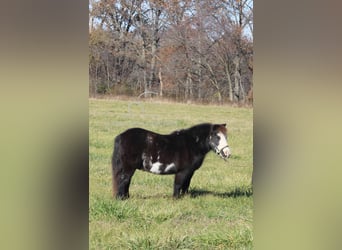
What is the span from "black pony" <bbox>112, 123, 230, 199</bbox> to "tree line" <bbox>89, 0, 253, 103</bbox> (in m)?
0.26

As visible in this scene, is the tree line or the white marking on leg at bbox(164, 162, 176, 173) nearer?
the tree line

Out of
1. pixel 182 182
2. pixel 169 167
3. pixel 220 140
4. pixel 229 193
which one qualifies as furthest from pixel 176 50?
pixel 229 193

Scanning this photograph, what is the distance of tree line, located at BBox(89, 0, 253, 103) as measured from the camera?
9.11 ft

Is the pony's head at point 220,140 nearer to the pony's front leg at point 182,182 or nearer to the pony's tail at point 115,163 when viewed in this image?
the pony's front leg at point 182,182

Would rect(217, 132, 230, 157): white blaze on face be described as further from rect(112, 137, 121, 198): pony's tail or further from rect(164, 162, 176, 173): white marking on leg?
rect(112, 137, 121, 198): pony's tail

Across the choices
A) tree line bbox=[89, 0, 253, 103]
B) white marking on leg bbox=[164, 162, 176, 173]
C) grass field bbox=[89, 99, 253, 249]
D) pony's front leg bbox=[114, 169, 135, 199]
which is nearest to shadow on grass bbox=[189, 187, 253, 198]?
grass field bbox=[89, 99, 253, 249]

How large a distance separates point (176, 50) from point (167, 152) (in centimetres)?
72

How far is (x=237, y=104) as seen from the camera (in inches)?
114

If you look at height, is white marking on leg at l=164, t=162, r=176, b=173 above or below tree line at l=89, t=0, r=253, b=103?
below
